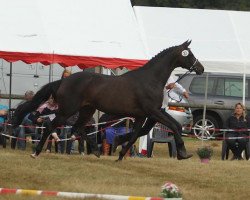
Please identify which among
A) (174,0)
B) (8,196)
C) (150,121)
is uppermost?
(174,0)

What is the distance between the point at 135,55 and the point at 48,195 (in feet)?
25.1

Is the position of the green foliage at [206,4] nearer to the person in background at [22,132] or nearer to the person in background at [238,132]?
the person in background at [238,132]

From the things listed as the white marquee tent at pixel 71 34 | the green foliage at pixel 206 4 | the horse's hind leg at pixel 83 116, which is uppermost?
the green foliage at pixel 206 4

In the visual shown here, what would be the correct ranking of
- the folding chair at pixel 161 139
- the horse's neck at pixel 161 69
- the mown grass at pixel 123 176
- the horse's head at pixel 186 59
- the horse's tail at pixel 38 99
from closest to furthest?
the mown grass at pixel 123 176 → the horse's neck at pixel 161 69 → the horse's head at pixel 186 59 → the horse's tail at pixel 38 99 → the folding chair at pixel 161 139

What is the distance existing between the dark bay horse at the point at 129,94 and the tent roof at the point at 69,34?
1990 millimetres

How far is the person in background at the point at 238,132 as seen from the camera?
19.2 metres

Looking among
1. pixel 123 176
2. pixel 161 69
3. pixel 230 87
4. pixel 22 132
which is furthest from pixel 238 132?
pixel 230 87

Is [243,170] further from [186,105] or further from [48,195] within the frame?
[186,105]

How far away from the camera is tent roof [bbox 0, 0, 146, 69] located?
57.0 feet

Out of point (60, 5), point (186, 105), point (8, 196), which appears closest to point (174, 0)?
point (186, 105)

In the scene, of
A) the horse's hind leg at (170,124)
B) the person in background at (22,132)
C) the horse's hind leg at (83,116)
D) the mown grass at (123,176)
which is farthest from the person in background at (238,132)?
the horse's hind leg at (83,116)

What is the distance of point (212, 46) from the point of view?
2052 cm

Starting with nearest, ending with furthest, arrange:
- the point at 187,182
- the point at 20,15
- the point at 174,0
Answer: the point at 187,182 → the point at 20,15 → the point at 174,0

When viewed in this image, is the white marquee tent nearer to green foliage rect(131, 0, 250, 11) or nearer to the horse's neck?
the horse's neck
